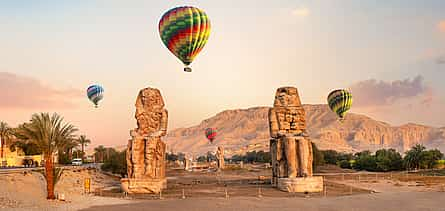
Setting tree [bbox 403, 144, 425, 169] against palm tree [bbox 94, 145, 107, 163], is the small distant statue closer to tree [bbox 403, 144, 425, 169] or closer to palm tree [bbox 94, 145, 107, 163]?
tree [bbox 403, 144, 425, 169]

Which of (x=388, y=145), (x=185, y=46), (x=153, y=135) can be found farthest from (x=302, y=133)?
(x=388, y=145)

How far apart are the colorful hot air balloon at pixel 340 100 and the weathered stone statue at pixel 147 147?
3177 cm

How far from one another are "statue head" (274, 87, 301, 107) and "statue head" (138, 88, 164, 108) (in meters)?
5.76

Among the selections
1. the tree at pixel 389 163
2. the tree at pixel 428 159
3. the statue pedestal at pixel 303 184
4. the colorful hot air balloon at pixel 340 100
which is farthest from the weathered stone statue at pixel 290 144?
the tree at pixel 428 159

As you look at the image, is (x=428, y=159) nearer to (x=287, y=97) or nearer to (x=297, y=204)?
(x=287, y=97)

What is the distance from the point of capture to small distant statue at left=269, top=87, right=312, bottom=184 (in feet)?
62.7

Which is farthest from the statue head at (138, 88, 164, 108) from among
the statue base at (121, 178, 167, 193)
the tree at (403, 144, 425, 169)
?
the tree at (403, 144, 425, 169)

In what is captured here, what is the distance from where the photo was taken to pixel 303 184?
18781 millimetres

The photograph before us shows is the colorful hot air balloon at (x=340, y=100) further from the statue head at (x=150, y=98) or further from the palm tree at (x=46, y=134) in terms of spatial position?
the palm tree at (x=46, y=134)

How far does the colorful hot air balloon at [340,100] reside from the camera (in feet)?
158

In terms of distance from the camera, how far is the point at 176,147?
197 meters

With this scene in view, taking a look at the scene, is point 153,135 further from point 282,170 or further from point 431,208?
point 431,208

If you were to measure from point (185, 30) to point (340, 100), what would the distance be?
28.0 m

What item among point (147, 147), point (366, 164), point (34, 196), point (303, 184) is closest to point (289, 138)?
point (303, 184)
